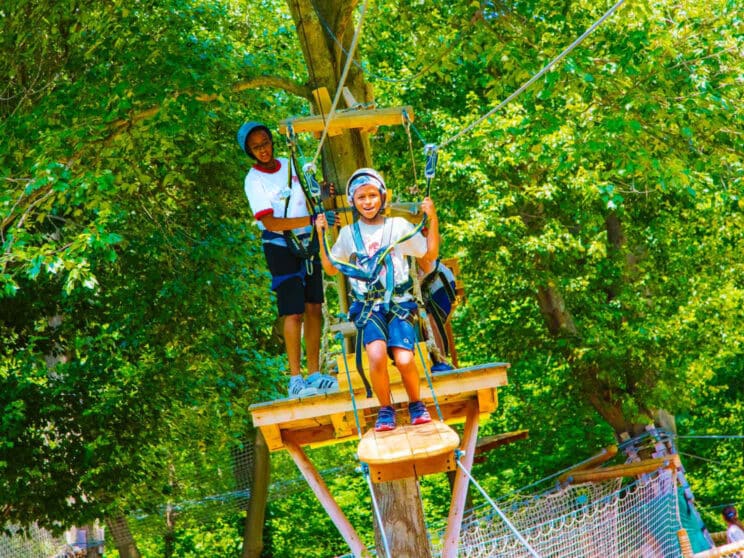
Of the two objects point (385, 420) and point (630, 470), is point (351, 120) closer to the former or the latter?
point (385, 420)

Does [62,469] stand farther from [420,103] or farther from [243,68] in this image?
[420,103]

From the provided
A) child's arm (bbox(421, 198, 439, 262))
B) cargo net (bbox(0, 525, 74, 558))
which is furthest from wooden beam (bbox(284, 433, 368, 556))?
cargo net (bbox(0, 525, 74, 558))

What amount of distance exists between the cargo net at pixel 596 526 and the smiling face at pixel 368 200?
20.9 feet

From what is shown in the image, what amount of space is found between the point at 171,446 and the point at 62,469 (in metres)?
1.85

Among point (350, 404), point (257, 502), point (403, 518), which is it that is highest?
point (350, 404)

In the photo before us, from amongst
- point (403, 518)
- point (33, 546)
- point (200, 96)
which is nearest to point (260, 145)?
point (403, 518)

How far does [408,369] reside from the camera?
525cm

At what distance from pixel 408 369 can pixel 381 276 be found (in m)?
0.46

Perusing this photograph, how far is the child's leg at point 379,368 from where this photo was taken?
17.0ft

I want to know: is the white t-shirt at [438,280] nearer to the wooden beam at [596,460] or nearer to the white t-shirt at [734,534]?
the white t-shirt at [734,534]

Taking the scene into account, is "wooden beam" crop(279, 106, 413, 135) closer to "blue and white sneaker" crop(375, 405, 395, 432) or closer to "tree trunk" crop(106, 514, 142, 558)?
"blue and white sneaker" crop(375, 405, 395, 432)

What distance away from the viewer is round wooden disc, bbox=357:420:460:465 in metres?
4.84

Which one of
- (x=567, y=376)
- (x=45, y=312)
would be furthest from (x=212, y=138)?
(x=567, y=376)

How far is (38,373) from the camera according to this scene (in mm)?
11227
